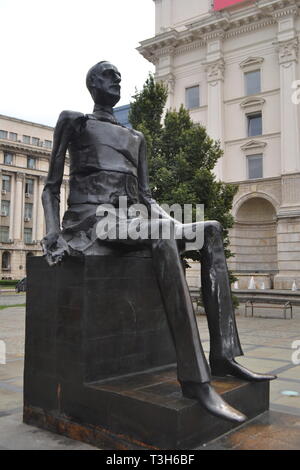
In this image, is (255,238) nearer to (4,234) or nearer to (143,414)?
(143,414)

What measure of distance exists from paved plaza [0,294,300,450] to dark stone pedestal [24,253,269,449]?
199 mm

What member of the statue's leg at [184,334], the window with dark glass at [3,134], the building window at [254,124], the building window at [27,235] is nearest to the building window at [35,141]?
the window with dark glass at [3,134]

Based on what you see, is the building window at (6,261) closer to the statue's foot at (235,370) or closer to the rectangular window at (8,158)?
the rectangular window at (8,158)

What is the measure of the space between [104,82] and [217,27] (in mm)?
30069

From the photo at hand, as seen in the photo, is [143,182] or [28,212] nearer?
Answer: [143,182]

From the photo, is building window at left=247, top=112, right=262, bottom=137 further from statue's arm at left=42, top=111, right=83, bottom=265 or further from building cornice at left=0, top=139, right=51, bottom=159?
building cornice at left=0, top=139, right=51, bottom=159

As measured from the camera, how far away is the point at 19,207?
57594 millimetres

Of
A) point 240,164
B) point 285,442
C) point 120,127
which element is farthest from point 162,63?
point 285,442

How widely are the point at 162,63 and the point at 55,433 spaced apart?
3381 centimetres

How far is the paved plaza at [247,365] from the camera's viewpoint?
383cm

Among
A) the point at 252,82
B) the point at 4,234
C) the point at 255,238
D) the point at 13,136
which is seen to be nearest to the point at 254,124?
the point at 252,82

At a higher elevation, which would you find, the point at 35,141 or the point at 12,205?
the point at 35,141

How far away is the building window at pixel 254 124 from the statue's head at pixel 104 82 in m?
27.9
